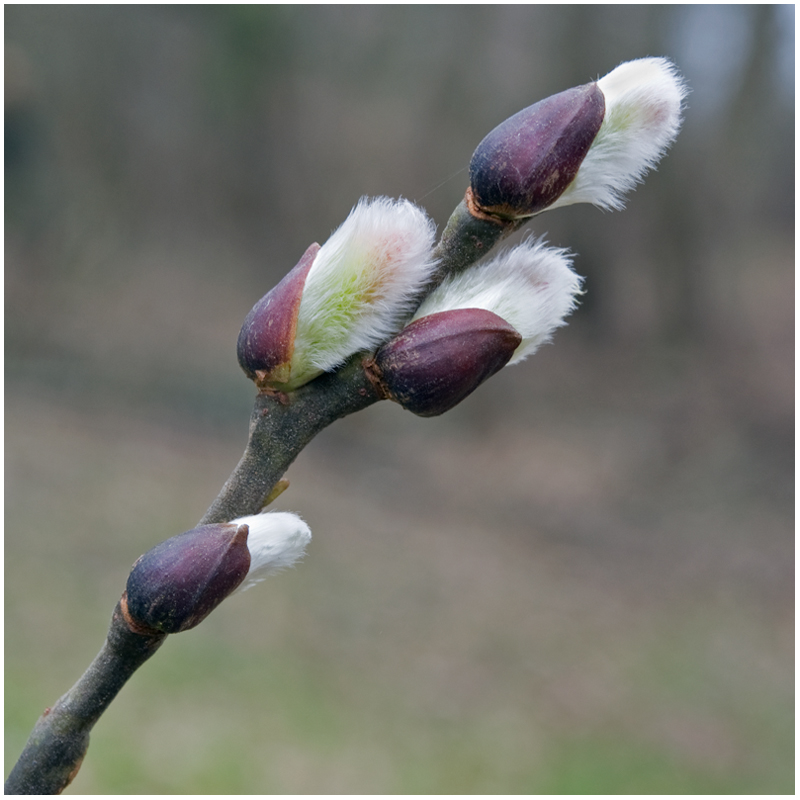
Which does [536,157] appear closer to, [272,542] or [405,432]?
[272,542]

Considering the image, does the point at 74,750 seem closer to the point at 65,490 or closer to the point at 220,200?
the point at 65,490

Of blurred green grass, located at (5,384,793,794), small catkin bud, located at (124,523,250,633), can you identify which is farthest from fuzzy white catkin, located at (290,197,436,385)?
blurred green grass, located at (5,384,793,794)

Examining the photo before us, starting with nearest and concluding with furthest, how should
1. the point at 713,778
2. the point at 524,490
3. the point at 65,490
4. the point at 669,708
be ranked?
the point at 713,778
the point at 669,708
the point at 65,490
the point at 524,490

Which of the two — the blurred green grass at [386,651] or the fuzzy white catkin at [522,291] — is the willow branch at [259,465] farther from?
the blurred green grass at [386,651]

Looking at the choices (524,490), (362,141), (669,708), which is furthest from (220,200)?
(669,708)

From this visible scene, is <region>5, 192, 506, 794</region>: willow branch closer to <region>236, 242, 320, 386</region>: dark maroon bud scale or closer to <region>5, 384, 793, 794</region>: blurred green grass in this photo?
<region>236, 242, 320, 386</region>: dark maroon bud scale
